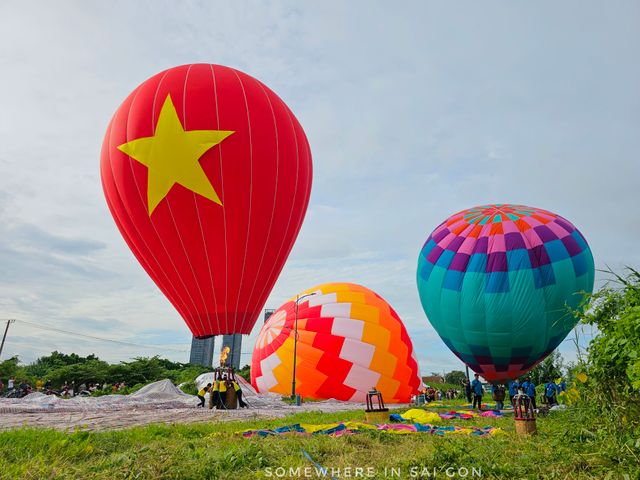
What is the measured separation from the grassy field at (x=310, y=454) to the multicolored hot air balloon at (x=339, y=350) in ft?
44.1

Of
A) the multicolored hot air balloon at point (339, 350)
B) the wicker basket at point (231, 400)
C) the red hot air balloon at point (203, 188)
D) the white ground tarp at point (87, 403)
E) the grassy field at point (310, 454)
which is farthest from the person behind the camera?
the multicolored hot air balloon at point (339, 350)

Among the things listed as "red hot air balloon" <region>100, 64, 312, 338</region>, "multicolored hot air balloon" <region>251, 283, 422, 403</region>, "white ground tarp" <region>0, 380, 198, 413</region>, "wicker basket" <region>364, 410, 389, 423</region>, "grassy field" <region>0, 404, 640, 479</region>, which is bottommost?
"white ground tarp" <region>0, 380, 198, 413</region>

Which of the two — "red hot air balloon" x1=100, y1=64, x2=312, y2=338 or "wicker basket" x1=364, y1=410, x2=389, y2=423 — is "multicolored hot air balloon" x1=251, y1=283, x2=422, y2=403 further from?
"wicker basket" x1=364, y1=410, x2=389, y2=423

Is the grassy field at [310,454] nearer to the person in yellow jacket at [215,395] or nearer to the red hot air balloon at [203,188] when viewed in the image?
the red hot air balloon at [203,188]

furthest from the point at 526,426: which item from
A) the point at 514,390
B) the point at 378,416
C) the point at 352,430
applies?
the point at 514,390

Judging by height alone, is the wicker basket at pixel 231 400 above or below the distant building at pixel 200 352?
below

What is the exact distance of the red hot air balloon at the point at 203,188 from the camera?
13008 millimetres

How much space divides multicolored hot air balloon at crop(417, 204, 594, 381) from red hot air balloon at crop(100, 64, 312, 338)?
7.34 metres

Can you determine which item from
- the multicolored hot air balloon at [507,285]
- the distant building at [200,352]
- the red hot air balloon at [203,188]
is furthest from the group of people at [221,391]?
the distant building at [200,352]

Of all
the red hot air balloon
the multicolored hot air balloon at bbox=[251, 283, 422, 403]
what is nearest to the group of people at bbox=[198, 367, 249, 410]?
the red hot air balloon

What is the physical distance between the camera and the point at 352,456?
16.8 ft

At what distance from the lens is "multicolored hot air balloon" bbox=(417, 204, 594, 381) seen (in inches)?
612

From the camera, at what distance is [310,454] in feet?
17.0

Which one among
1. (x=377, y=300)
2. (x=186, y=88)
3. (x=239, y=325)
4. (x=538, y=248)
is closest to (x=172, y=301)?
(x=239, y=325)
